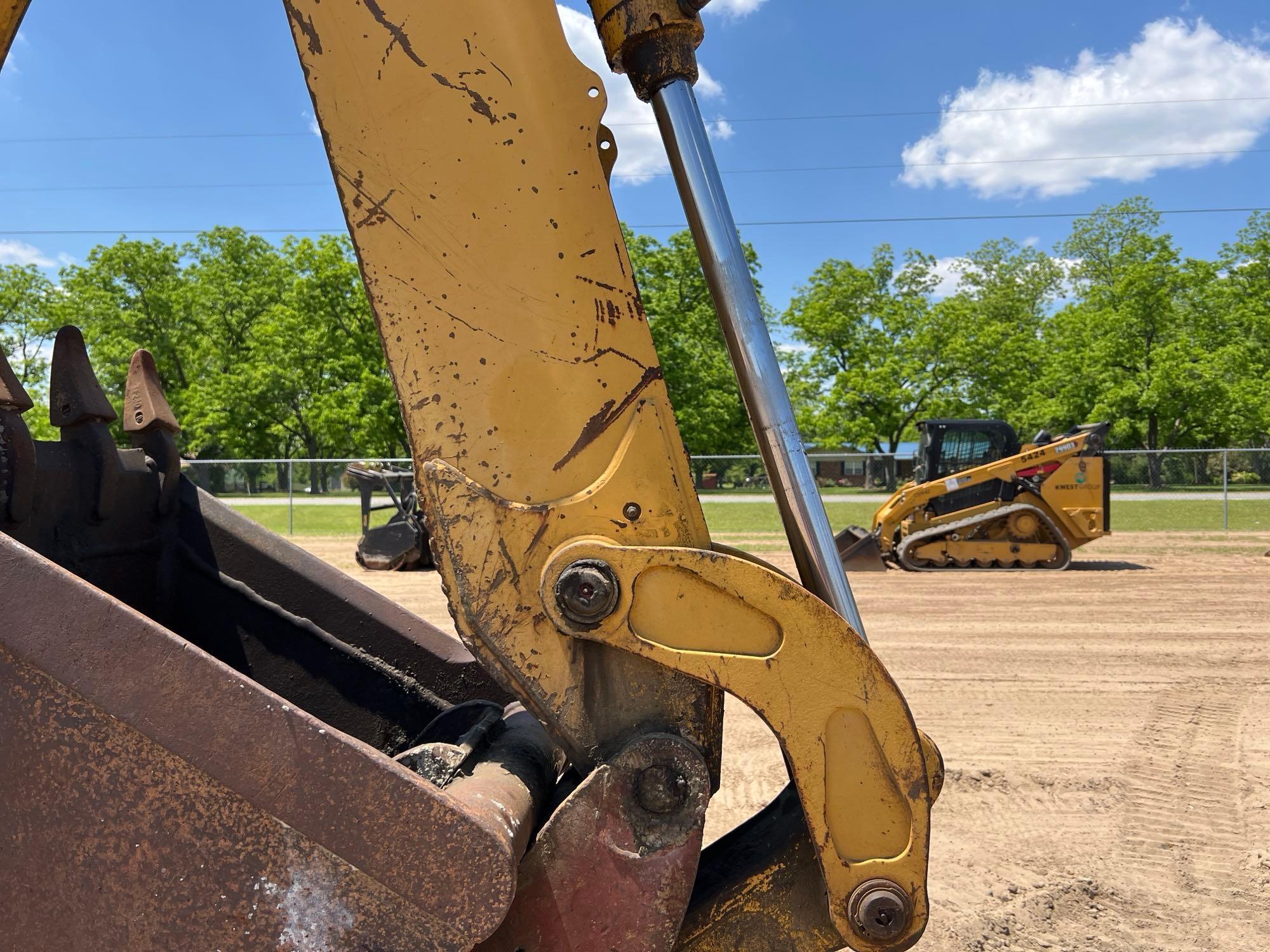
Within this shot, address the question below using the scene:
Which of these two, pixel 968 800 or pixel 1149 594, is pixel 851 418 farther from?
pixel 968 800

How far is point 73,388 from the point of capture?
2.92 metres

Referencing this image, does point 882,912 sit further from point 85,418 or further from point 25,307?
point 25,307

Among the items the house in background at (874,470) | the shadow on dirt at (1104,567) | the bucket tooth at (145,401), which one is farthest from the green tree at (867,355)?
the bucket tooth at (145,401)

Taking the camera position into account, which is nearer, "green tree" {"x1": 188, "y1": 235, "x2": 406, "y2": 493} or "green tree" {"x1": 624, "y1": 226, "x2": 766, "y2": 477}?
"green tree" {"x1": 624, "y1": 226, "x2": 766, "y2": 477}

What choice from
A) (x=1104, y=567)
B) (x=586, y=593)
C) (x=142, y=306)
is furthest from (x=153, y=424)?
(x=142, y=306)

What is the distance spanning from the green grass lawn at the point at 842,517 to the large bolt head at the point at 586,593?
19.1 m

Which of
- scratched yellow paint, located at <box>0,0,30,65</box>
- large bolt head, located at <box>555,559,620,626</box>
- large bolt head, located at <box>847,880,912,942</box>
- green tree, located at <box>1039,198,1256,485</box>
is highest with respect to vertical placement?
scratched yellow paint, located at <box>0,0,30,65</box>

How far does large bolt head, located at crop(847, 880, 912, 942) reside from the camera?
1956mm

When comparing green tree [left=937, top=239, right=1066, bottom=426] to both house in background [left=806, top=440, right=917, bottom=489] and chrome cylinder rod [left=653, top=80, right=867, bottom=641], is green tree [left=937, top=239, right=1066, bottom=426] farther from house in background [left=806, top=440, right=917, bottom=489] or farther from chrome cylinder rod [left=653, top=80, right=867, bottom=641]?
chrome cylinder rod [left=653, top=80, right=867, bottom=641]

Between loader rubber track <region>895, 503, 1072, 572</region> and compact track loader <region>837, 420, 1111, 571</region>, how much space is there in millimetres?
13

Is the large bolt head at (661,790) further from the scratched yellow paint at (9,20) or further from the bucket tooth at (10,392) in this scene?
the scratched yellow paint at (9,20)

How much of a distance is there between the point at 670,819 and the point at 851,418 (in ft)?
129

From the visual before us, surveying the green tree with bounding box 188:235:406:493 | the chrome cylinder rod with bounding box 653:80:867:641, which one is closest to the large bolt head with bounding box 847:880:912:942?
the chrome cylinder rod with bounding box 653:80:867:641

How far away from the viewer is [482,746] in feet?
7.55
